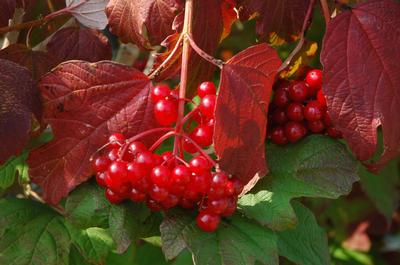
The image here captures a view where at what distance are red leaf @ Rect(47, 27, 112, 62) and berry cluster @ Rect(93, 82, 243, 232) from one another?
0.22 m

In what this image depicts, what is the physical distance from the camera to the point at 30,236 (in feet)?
3.89

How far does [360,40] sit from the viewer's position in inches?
43.7

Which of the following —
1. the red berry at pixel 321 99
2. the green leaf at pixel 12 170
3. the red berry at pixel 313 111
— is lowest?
the green leaf at pixel 12 170

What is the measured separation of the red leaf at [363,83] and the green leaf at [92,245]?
45 centimetres

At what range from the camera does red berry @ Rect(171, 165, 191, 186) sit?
3.21 ft

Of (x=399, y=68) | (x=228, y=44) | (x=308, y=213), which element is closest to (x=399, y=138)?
(x=399, y=68)

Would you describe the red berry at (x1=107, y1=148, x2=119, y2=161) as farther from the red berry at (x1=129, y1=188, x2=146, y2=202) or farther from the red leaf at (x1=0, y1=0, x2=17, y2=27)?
the red leaf at (x1=0, y1=0, x2=17, y2=27)

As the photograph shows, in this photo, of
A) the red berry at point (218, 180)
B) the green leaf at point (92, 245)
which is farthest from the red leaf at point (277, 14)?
the green leaf at point (92, 245)

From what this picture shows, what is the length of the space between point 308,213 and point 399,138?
23cm

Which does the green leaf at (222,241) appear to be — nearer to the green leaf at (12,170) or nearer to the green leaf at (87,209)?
the green leaf at (87,209)

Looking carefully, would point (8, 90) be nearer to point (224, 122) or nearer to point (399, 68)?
point (224, 122)

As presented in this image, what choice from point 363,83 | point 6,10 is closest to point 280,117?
point 363,83

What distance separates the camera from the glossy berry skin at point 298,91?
3.75ft

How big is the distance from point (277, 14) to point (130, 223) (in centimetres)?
46
